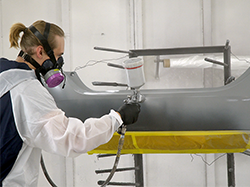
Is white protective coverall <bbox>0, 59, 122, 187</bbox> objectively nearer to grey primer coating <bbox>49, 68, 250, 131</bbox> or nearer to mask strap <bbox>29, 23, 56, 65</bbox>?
mask strap <bbox>29, 23, 56, 65</bbox>

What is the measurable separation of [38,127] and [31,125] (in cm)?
2

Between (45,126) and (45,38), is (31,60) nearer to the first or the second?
(45,38)

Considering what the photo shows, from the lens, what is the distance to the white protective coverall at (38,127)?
0.76m

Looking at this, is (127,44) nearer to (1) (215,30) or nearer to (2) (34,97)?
(1) (215,30)

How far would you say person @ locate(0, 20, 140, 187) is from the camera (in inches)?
29.9

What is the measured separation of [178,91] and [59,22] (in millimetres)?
1462

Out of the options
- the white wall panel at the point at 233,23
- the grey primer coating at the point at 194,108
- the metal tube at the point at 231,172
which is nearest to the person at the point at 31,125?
the grey primer coating at the point at 194,108

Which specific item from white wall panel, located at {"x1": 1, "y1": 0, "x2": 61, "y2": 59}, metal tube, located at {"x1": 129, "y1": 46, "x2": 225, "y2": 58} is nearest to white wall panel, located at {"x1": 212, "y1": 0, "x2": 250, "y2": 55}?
metal tube, located at {"x1": 129, "y1": 46, "x2": 225, "y2": 58}

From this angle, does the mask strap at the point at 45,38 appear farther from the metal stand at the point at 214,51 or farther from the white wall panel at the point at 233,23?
the white wall panel at the point at 233,23

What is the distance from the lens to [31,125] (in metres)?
0.75

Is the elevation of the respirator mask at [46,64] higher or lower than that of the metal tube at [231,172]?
Answer: higher

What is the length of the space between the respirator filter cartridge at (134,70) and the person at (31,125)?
166 mm

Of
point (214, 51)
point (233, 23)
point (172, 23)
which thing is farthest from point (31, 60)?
point (233, 23)

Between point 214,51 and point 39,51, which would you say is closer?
point 39,51
